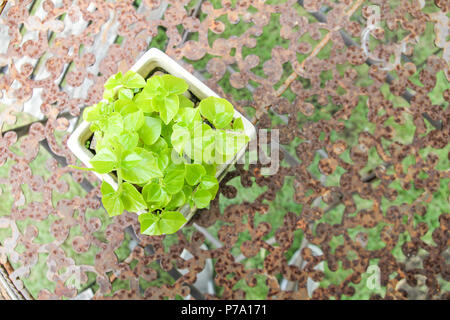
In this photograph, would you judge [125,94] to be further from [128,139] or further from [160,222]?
[160,222]

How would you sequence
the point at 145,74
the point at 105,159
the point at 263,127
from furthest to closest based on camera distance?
1. the point at 263,127
2. the point at 145,74
3. the point at 105,159

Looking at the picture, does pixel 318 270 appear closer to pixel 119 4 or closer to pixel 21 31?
pixel 119 4

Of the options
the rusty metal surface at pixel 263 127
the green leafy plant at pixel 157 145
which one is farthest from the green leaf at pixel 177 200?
the rusty metal surface at pixel 263 127

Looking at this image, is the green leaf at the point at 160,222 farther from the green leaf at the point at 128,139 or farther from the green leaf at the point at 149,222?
the green leaf at the point at 128,139

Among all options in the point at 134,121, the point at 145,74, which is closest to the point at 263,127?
the point at 145,74

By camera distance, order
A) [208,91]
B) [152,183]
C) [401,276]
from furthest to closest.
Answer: [401,276]
[208,91]
[152,183]

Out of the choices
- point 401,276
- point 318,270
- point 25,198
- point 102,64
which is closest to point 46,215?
point 25,198

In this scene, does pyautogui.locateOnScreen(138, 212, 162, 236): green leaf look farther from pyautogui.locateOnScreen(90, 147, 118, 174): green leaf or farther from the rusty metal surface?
the rusty metal surface
